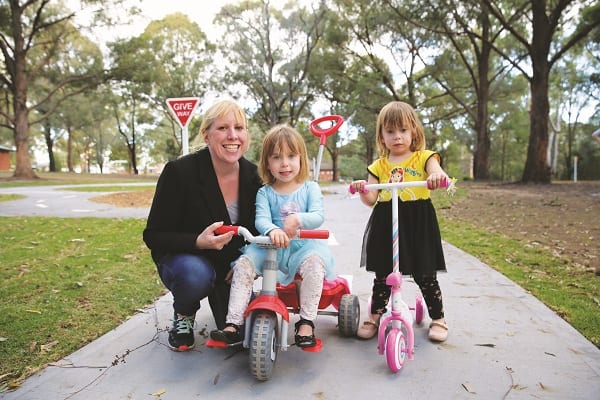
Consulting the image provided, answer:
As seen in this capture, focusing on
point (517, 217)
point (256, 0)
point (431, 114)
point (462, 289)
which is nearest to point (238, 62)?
point (256, 0)

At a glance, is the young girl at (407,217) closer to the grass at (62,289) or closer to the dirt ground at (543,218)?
the grass at (62,289)

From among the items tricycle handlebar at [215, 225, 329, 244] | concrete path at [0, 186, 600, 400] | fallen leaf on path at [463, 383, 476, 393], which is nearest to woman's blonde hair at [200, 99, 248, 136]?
tricycle handlebar at [215, 225, 329, 244]

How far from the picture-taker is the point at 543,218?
7.82m

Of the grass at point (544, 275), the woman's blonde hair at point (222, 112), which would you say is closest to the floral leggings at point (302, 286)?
the woman's blonde hair at point (222, 112)

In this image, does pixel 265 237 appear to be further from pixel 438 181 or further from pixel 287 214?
pixel 438 181

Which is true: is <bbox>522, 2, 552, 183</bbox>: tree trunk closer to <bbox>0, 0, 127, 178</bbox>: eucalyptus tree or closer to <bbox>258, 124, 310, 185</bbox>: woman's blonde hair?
<bbox>258, 124, 310, 185</bbox>: woman's blonde hair

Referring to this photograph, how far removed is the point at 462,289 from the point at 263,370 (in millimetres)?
2340

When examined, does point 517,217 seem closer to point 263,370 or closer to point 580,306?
point 580,306

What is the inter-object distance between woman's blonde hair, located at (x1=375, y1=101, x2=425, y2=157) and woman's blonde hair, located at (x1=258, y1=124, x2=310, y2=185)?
1.91ft

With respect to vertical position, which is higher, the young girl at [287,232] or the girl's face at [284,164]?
the girl's face at [284,164]

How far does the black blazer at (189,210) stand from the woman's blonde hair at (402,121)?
100 centimetres

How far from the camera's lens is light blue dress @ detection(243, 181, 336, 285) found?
250 cm

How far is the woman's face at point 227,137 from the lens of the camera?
2.64 m

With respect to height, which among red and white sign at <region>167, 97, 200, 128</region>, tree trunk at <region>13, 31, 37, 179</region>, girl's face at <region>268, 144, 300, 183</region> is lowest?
girl's face at <region>268, 144, 300, 183</region>
